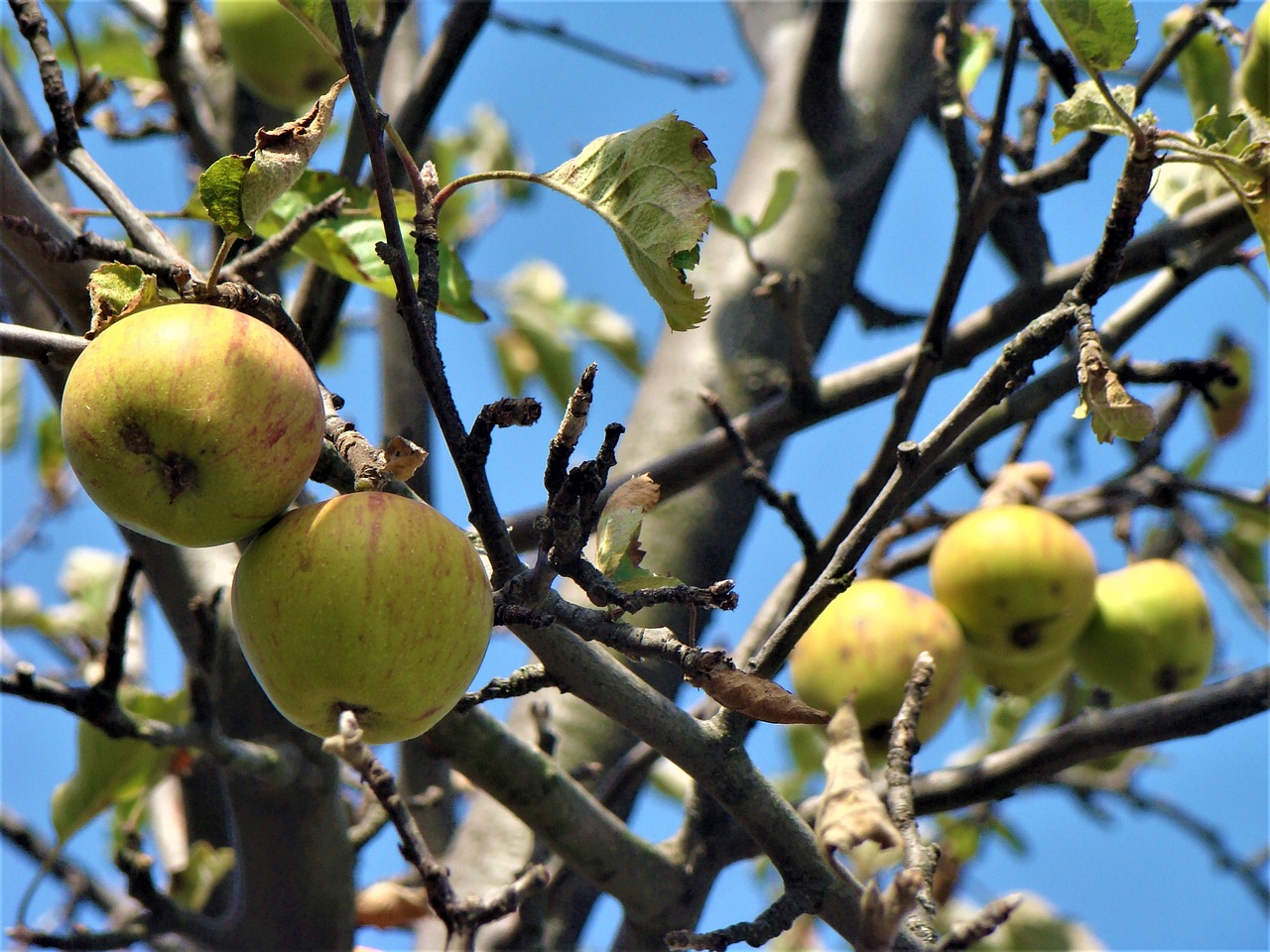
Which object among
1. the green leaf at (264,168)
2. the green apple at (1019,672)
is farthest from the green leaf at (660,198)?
the green apple at (1019,672)

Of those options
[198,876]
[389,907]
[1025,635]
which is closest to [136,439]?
[389,907]

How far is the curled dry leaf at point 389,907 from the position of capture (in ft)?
6.82

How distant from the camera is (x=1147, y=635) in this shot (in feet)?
7.54

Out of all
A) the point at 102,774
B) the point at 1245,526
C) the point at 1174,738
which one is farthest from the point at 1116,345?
the point at 102,774

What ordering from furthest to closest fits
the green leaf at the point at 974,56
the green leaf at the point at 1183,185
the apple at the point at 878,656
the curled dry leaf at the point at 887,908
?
the green leaf at the point at 974,56 < the apple at the point at 878,656 < the green leaf at the point at 1183,185 < the curled dry leaf at the point at 887,908

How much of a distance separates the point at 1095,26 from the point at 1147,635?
148cm

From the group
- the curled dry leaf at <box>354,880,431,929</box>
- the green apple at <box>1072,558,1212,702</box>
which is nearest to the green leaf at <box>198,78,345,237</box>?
the curled dry leaf at <box>354,880,431,929</box>

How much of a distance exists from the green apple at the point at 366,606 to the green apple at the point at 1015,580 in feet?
4.39

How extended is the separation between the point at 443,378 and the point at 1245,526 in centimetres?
272

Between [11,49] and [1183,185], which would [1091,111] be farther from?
[11,49]

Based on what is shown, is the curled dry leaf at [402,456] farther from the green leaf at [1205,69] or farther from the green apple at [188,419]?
the green leaf at [1205,69]

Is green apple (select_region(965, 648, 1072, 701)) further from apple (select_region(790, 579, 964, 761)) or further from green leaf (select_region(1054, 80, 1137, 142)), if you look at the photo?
green leaf (select_region(1054, 80, 1137, 142))

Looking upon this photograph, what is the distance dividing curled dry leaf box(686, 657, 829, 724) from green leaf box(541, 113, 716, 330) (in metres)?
0.34

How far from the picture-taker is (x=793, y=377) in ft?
6.17
